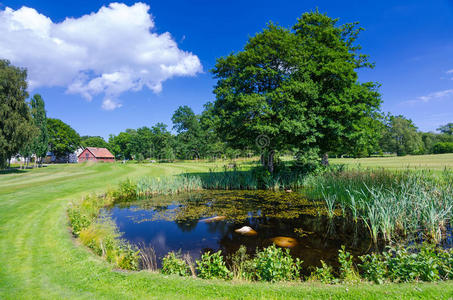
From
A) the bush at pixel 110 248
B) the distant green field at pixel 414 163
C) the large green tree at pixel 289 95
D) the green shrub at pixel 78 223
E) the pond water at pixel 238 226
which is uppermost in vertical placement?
the large green tree at pixel 289 95

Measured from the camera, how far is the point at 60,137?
222 feet

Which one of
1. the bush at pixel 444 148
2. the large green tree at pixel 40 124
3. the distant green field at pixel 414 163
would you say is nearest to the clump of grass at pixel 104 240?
the distant green field at pixel 414 163

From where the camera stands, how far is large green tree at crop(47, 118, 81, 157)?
6525 centimetres

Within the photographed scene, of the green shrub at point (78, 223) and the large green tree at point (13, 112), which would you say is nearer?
the green shrub at point (78, 223)

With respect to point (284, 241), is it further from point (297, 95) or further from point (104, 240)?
point (297, 95)

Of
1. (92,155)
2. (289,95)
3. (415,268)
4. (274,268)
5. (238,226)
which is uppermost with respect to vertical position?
(289,95)

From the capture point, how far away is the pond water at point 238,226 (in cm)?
712

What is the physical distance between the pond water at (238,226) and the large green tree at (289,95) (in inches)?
217

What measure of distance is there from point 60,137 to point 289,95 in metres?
78.3

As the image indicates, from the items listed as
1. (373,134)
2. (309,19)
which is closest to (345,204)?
(373,134)

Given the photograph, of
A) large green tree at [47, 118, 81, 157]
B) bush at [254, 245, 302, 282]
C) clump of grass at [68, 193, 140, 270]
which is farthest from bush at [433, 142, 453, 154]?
large green tree at [47, 118, 81, 157]

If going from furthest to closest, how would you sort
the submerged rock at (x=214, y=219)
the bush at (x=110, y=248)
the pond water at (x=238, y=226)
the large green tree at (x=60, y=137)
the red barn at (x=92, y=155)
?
the red barn at (x=92, y=155) → the large green tree at (x=60, y=137) → the submerged rock at (x=214, y=219) → the pond water at (x=238, y=226) → the bush at (x=110, y=248)

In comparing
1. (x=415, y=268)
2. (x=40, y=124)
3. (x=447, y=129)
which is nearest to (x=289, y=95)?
(x=415, y=268)

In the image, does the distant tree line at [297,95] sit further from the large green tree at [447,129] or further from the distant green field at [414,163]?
the large green tree at [447,129]
